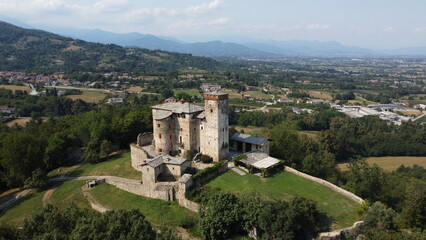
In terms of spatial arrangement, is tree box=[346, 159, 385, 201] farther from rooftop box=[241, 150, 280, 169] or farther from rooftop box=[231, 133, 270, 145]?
rooftop box=[231, 133, 270, 145]

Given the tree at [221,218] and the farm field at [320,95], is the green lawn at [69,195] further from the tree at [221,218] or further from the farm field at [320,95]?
the farm field at [320,95]

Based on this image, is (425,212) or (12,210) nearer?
(425,212)

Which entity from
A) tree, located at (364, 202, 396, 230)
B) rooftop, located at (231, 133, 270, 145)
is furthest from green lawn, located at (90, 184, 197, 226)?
tree, located at (364, 202, 396, 230)

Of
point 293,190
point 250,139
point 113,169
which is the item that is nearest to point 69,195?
point 113,169

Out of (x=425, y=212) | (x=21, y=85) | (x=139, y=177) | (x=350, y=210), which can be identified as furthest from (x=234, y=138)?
(x=21, y=85)

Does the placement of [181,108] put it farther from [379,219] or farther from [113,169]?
Answer: [379,219]

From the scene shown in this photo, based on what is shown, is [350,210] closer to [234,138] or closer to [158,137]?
[234,138]

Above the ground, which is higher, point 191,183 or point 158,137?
point 158,137

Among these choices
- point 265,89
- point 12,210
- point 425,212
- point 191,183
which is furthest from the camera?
point 265,89
